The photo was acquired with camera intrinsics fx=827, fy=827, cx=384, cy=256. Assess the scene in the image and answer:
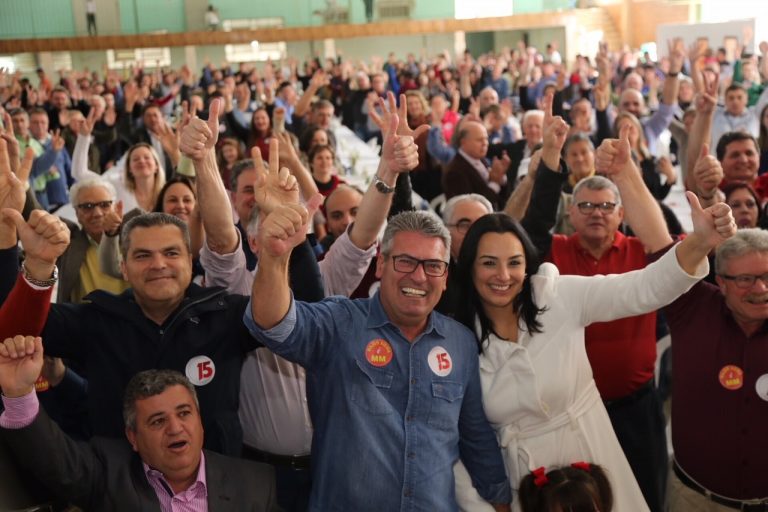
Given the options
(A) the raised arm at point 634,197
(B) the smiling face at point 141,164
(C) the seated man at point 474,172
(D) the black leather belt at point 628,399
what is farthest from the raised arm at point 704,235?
(B) the smiling face at point 141,164

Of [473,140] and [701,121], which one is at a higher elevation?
[701,121]

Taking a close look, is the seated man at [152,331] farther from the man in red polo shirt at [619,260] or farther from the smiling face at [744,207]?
the smiling face at [744,207]

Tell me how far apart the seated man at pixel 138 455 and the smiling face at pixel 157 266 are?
0.27m

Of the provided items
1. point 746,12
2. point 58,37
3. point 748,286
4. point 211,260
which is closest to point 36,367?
point 211,260

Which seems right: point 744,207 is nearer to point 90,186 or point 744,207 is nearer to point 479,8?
point 90,186

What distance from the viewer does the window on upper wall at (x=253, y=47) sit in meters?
25.3

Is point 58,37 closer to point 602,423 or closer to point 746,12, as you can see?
point 746,12

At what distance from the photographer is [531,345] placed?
233cm

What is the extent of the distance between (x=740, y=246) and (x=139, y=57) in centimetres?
2647

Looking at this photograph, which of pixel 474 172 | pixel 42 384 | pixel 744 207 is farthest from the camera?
pixel 474 172

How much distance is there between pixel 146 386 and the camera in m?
2.12

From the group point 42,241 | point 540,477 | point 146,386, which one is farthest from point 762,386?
point 42,241

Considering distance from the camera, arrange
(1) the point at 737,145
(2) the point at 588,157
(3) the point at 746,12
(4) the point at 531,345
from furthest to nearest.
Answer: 1. (3) the point at 746,12
2. (2) the point at 588,157
3. (1) the point at 737,145
4. (4) the point at 531,345

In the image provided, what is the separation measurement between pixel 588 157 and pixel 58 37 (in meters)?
23.5
